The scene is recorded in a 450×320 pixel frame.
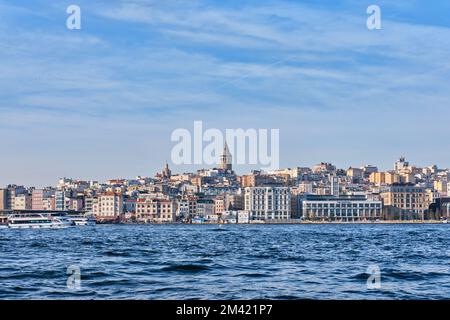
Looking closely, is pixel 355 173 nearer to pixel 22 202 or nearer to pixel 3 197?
pixel 22 202

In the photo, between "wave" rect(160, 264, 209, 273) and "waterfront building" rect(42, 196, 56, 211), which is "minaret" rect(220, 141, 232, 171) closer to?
"wave" rect(160, 264, 209, 273)

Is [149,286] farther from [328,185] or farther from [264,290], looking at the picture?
[328,185]

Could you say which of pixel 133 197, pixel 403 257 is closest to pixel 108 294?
pixel 403 257

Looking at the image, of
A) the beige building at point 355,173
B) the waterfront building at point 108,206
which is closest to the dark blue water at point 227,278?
the waterfront building at point 108,206
